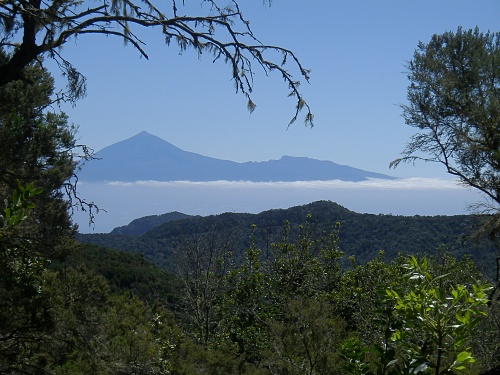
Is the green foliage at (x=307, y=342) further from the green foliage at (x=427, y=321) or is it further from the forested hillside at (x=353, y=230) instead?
the forested hillside at (x=353, y=230)

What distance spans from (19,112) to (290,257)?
903 centimetres

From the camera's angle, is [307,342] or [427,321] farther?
[307,342]

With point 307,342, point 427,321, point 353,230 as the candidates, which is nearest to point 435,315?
point 427,321

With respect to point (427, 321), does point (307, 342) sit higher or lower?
lower

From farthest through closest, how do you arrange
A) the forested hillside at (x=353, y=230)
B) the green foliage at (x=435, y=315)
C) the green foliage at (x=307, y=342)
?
the forested hillside at (x=353, y=230)
the green foliage at (x=307, y=342)
the green foliage at (x=435, y=315)

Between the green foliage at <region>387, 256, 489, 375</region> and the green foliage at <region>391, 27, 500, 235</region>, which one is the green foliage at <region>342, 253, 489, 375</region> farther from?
the green foliage at <region>391, 27, 500, 235</region>

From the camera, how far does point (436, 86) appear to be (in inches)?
Answer: 419

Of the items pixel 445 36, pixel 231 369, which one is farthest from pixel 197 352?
pixel 445 36

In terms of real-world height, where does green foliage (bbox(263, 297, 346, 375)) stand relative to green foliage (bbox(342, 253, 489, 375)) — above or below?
below

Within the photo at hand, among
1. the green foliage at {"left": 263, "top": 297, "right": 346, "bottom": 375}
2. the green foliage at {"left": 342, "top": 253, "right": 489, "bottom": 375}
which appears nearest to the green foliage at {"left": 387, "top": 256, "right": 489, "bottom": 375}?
the green foliage at {"left": 342, "top": 253, "right": 489, "bottom": 375}

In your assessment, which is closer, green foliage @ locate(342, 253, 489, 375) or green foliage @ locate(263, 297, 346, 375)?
green foliage @ locate(342, 253, 489, 375)

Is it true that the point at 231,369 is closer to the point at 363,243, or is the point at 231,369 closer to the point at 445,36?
the point at 445,36

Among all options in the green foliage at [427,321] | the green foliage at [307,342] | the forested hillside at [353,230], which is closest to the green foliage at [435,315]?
the green foliage at [427,321]

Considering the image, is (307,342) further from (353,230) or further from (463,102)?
(353,230)
